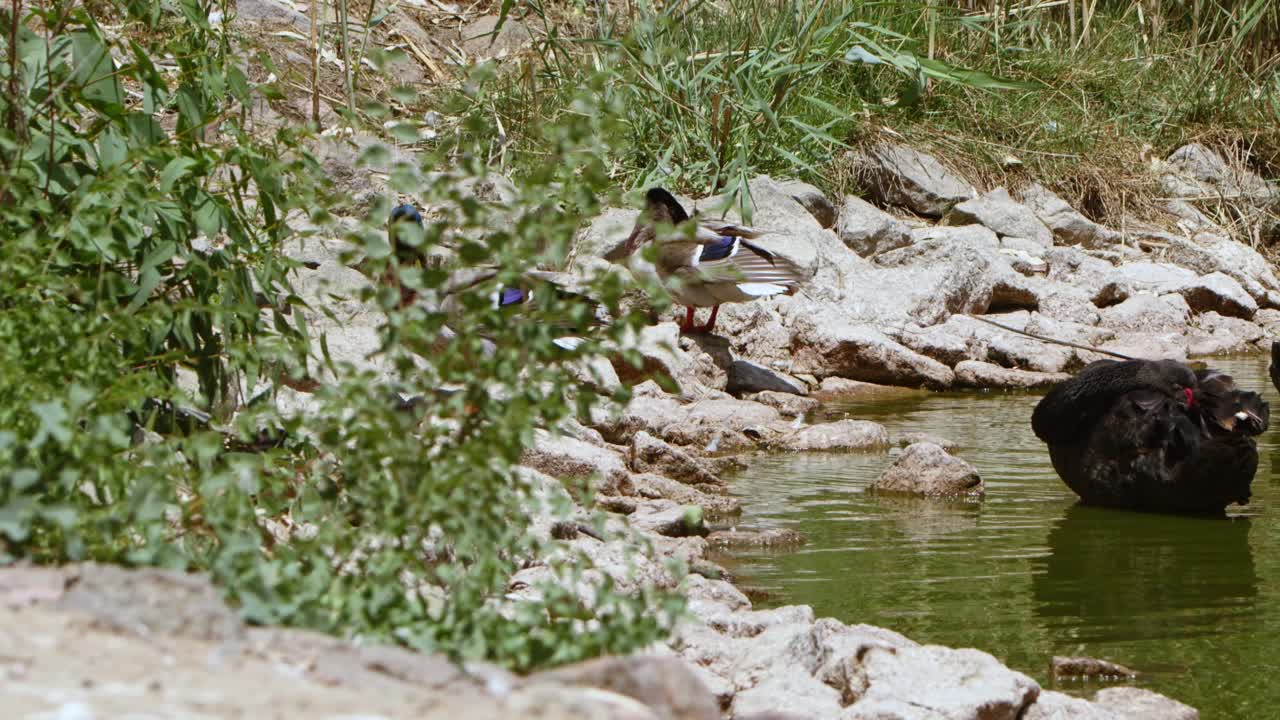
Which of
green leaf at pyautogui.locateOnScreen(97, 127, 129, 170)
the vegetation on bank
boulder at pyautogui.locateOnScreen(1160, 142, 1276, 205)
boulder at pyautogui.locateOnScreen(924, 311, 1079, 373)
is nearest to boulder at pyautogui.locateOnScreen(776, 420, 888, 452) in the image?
boulder at pyautogui.locateOnScreen(924, 311, 1079, 373)

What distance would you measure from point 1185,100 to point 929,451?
9954 mm

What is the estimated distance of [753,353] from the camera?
30.9 ft

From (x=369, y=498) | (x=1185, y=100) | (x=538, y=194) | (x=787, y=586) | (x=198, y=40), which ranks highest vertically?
(x=1185, y=100)

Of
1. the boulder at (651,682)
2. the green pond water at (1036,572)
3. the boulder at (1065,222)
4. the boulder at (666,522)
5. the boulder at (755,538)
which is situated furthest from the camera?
the boulder at (1065,222)

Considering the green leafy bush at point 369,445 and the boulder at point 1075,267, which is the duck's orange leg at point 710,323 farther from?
the green leafy bush at point 369,445

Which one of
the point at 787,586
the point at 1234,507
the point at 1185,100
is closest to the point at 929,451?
the point at 1234,507

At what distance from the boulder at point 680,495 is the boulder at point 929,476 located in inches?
27.4

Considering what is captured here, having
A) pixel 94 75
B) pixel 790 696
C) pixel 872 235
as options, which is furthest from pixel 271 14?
pixel 790 696

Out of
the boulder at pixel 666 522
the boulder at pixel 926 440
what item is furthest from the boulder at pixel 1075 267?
the boulder at pixel 666 522

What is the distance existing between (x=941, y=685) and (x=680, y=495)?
2.48 metres

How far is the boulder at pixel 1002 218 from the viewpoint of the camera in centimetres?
1230

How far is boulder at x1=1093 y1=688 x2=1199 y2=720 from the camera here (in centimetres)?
361

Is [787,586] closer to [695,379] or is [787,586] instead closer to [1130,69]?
[695,379]

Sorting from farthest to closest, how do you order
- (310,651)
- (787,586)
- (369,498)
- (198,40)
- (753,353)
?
(753,353), (787,586), (198,40), (369,498), (310,651)
